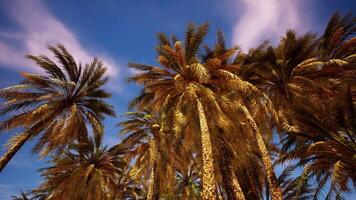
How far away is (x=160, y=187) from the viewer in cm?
1948

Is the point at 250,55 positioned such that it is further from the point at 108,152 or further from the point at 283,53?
the point at 108,152

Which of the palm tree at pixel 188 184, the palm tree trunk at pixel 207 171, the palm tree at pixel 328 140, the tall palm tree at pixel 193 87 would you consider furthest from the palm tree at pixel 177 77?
the palm tree at pixel 188 184

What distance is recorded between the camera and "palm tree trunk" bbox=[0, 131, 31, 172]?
1205 centimetres

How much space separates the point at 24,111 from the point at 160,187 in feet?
33.1

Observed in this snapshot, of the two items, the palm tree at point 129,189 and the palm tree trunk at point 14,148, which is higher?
the palm tree at point 129,189

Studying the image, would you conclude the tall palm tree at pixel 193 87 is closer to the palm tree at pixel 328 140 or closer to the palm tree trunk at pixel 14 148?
the palm tree at pixel 328 140

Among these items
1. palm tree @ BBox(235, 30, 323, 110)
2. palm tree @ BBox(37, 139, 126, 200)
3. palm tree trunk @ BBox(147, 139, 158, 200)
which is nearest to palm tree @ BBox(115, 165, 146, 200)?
palm tree @ BBox(37, 139, 126, 200)

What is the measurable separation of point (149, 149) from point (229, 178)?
6.57 m

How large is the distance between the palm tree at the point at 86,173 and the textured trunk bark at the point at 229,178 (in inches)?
364

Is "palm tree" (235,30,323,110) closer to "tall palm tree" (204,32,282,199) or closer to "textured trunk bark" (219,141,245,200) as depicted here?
"tall palm tree" (204,32,282,199)

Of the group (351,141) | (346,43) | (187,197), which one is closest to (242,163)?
(351,141)

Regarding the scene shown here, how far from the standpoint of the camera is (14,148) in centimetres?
1266

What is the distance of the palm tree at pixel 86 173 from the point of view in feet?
63.7

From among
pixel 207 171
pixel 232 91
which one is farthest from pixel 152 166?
pixel 232 91
